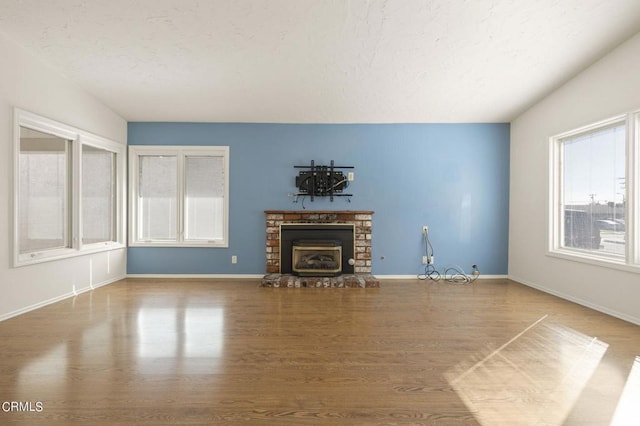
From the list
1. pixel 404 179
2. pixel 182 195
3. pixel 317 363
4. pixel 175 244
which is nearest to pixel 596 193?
pixel 404 179

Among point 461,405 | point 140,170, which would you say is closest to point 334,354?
point 461,405

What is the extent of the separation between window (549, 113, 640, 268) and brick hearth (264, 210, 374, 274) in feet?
8.48

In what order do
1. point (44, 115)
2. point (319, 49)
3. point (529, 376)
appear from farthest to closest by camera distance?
point (44, 115) → point (319, 49) → point (529, 376)

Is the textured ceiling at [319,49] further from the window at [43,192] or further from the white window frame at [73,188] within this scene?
the window at [43,192]

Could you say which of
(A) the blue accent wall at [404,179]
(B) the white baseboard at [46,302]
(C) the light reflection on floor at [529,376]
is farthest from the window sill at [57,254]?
(C) the light reflection on floor at [529,376]

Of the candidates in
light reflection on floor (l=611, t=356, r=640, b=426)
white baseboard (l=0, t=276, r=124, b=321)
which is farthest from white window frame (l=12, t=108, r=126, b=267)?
light reflection on floor (l=611, t=356, r=640, b=426)

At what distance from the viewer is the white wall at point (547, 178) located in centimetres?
335

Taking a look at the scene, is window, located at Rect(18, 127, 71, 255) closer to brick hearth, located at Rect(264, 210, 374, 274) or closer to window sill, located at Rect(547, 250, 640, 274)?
brick hearth, located at Rect(264, 210, 374, 274)

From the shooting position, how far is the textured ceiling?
295 centimetres

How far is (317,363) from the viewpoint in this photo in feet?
7.46

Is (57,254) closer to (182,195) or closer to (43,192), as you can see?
(43,192)

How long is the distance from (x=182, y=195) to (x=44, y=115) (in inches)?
80.2

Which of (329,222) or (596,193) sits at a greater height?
(596,193)

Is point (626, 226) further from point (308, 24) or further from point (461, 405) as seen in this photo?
point (308, 24)
